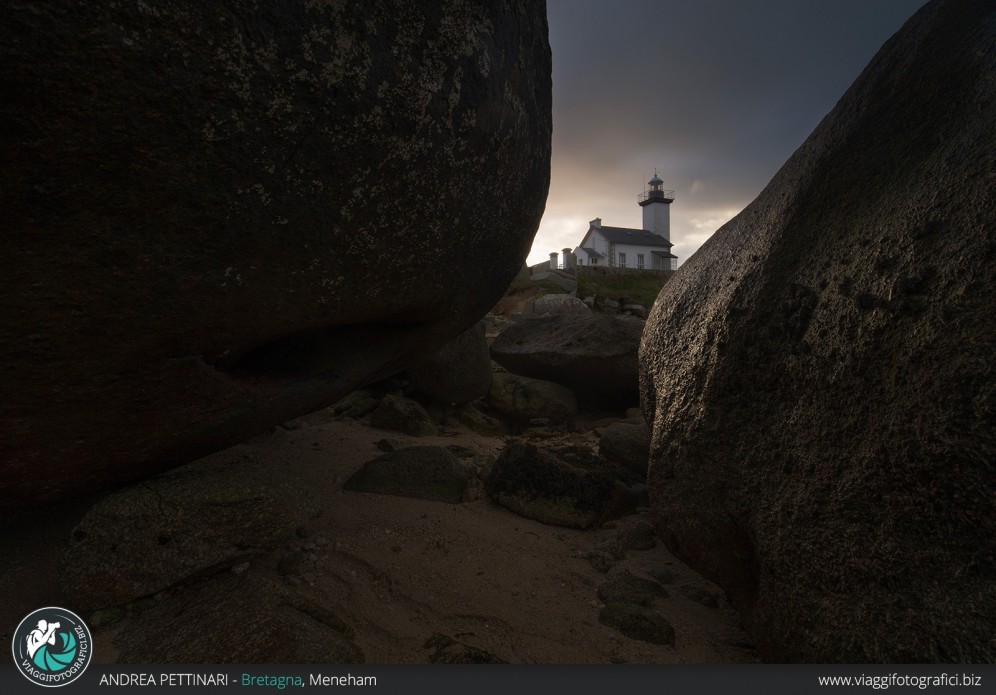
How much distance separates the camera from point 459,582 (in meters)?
2.42

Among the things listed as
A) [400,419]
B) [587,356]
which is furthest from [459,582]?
[587,356]

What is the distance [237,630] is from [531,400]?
13.6 ft

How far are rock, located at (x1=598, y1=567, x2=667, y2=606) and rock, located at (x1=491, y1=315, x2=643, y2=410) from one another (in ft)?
10.5

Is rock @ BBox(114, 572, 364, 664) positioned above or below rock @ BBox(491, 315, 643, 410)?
below

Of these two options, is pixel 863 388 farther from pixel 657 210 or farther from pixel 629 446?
pixel 657 210

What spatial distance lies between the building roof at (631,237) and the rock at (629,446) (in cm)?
3498

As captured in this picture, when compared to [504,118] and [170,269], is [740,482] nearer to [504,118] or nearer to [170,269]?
[504,118]

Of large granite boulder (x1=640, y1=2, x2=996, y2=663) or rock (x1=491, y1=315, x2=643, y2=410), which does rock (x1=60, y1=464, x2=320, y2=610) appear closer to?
large granite boulder (x1=640, y1=2, x2=996, y2=663)

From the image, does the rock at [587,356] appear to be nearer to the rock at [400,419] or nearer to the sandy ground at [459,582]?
the rock at [400,419]

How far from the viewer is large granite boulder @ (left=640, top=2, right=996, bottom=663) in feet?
4.36

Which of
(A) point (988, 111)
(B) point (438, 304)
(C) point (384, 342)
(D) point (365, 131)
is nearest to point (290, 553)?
(C) point (384, 342)

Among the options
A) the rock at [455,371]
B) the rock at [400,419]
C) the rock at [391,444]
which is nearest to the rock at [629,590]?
the rock at [391,444]

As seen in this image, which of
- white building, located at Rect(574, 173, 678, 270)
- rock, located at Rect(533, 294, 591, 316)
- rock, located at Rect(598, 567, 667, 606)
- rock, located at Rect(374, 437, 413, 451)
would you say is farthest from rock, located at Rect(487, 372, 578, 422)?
white building, located at Rect(574, 173, 678, 270)

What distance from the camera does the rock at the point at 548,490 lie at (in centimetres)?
312
